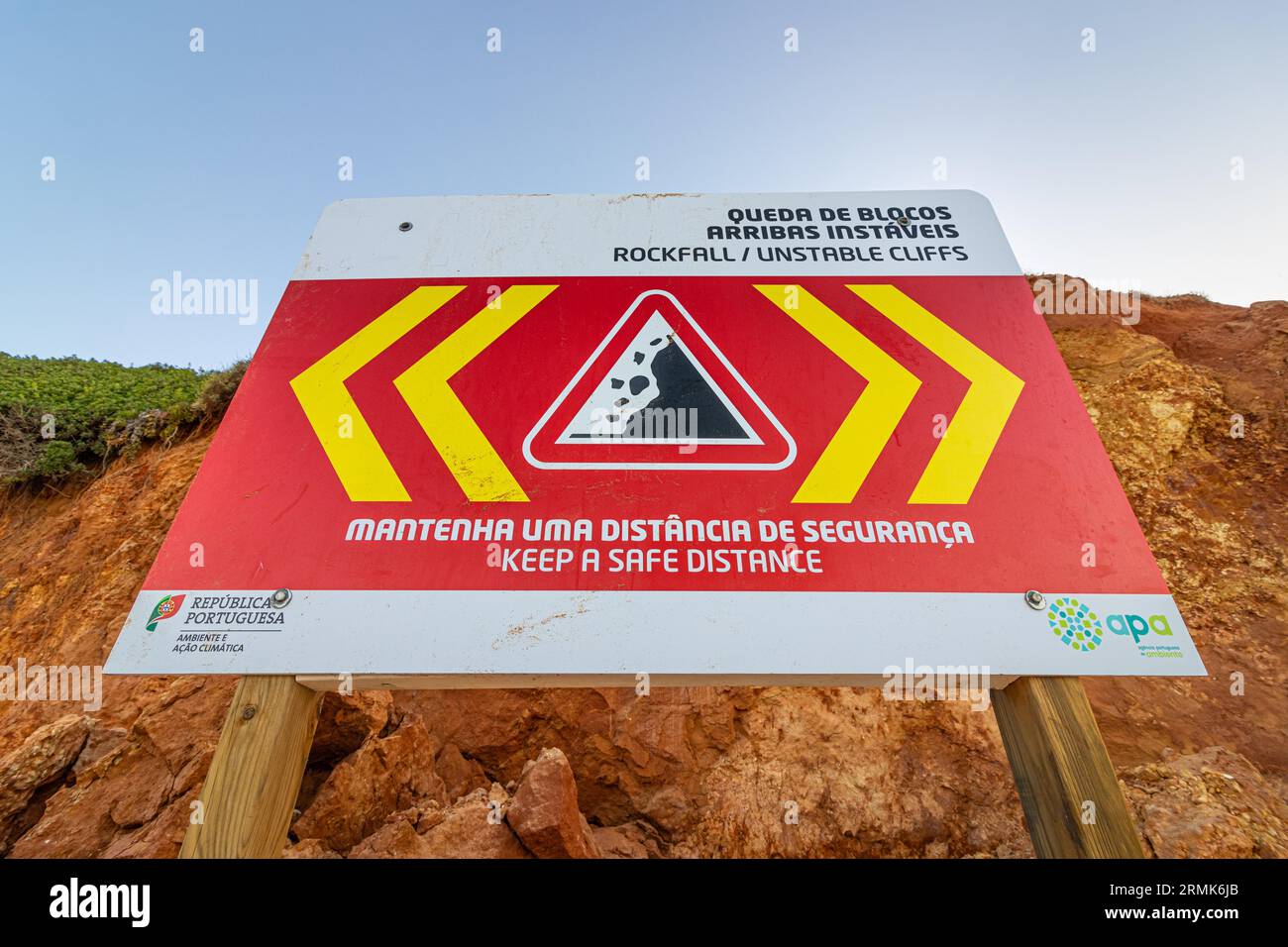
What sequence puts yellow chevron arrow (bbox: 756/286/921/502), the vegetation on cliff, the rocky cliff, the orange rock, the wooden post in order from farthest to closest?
the vegetation on cliff < the rocky cliff < the orange rock < yellow chevron arrow (bbox: 756/286/921/502) < the wooden post

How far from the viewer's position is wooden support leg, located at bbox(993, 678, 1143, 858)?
1.49 m

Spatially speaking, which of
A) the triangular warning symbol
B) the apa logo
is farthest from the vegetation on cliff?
the apa logo

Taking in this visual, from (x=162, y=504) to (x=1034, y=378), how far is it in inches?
248

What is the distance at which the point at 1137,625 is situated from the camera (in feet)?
5.71

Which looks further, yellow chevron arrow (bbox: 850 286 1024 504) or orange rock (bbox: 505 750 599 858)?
orange rock (bbox: 505 750 599 858)

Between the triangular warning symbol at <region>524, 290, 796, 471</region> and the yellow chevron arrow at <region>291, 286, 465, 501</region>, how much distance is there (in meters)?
0.58

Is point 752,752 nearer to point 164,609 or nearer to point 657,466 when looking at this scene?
point 657,466

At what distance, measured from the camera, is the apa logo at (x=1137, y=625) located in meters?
1.73

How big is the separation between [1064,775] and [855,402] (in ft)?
4.46
